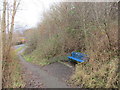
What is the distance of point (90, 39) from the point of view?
448 cm

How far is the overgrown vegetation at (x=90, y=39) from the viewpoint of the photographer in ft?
9.07

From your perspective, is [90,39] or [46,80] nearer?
[46,80]

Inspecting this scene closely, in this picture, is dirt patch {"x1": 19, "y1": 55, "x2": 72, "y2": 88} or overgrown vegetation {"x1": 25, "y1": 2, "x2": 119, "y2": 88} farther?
dirt patch {"x1": 19, "y1": 55, "x2": 72, "y2": 88}

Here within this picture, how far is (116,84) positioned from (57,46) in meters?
5.33

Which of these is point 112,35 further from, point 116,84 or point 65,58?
point 65,58

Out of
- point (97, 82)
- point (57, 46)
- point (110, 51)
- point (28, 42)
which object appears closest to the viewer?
point (97, 82)

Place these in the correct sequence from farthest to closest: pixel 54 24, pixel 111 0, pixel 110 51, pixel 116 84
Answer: pixel 54 24 < pixel 111 0 < pixel 110 51 < pixel 116 84

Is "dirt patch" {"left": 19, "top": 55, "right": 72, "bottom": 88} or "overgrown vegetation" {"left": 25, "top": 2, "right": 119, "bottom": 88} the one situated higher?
"overgrown vegetation" {"left": 25, "top": 2, "right": 119, "bottom": 88}

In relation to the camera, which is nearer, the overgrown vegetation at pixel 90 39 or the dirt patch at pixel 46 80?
the overgrown vegetation at pixel 90 39

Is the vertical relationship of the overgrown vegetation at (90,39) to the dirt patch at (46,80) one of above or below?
above

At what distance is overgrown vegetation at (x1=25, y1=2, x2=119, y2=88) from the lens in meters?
2.77

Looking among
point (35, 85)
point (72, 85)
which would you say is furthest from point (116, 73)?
point (35, 85)

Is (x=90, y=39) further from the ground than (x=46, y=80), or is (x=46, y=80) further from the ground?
(x=90, y=39)

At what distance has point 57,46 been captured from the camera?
7.23 meters
